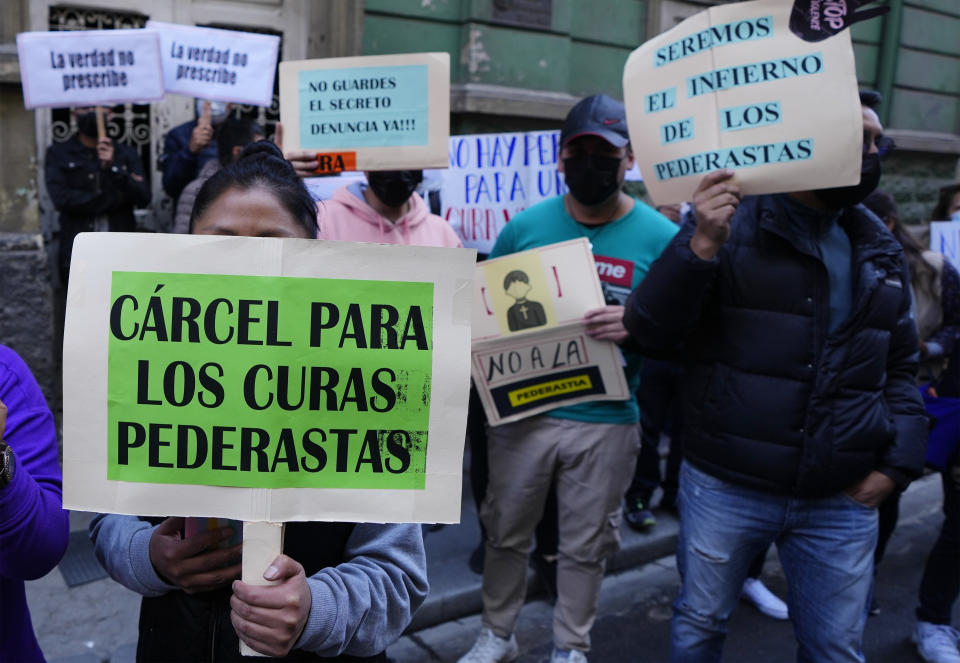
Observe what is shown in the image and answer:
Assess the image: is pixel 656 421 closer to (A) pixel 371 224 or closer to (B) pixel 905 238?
(B) pixel 905 238

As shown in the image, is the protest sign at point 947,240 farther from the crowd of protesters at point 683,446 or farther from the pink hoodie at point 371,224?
the pink hoodie at point 371,224

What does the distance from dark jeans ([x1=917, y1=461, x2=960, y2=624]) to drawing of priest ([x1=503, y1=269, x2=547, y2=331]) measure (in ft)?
6.34

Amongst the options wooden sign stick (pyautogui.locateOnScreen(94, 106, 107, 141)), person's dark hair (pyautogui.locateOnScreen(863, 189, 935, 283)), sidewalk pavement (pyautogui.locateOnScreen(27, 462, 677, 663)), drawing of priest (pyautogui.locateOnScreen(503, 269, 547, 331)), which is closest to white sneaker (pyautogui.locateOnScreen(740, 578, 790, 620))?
sidewalk pavement (pyautogui.locateOnScreen(27, 462, 677, 663))

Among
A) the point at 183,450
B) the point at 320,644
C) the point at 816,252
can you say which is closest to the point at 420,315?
the point at 183,450

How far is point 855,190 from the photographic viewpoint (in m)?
2.37

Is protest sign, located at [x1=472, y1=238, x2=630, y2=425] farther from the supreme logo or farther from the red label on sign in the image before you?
the red label on sign

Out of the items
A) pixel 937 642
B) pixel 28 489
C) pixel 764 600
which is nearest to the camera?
pixel 28 489

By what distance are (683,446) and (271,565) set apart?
1706 millimetres

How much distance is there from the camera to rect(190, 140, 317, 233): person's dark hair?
152 centimetres

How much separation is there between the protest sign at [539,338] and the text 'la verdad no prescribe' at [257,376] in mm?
1696

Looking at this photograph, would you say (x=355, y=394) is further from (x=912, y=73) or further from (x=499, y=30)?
(x=912, y=73)

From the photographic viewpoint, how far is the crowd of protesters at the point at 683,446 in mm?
1448

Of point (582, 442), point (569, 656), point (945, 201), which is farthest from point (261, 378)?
point (945, 201)

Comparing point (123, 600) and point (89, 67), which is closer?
point (123, 600)
